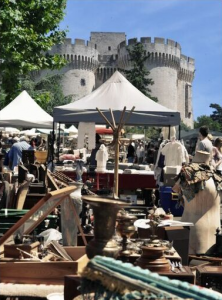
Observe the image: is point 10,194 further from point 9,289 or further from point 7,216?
point 9,289

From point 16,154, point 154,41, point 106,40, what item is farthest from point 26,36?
point 106,40

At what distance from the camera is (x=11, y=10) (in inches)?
587

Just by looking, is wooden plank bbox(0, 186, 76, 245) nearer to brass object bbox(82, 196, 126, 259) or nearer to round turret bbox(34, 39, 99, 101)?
brass object bbox(82, 196, 126, 259)

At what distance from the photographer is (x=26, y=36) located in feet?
51.6

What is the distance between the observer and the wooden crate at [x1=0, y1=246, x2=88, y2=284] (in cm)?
324

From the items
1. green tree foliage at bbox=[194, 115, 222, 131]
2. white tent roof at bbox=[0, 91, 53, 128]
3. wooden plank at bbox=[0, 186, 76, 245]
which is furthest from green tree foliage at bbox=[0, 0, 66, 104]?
green tree foliage at bbox=[194, 115, 222, 131]

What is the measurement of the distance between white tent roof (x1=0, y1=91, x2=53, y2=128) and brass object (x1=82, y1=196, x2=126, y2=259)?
33.7ft

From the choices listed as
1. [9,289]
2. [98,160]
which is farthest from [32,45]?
[9,289]

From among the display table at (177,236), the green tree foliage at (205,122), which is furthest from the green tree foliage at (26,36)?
the green tree foliage at (205,122)

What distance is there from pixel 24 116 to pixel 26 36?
371 centimetres

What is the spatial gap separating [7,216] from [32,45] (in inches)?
474

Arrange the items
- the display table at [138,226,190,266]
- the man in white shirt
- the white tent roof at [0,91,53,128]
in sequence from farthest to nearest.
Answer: the white tent roof at [0,91,53,128]
the man in white shirt
the display table at [138,226,190,266]

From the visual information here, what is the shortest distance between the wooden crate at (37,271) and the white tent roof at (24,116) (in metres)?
9.63

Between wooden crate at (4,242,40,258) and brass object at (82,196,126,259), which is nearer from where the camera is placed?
brass object at (82,196,126,259)
